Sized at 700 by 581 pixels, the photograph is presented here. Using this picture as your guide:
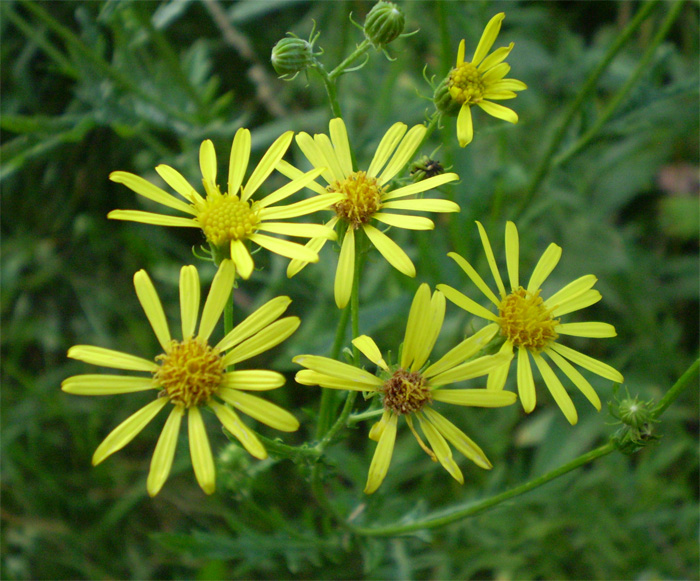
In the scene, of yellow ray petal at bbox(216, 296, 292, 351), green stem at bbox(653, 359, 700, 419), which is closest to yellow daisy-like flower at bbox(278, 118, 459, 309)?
yellow ray petal at bbox(216, 296, 292, 351)

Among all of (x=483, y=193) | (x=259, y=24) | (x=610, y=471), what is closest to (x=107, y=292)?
(x=259, y=24)

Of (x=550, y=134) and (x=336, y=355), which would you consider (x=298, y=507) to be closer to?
(x=336, y=355)

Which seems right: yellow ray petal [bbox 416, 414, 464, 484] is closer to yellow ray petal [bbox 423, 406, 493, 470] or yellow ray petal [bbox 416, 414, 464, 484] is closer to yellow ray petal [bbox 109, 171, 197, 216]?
yellow ray petal [bbox 423, 406, 493, 470]

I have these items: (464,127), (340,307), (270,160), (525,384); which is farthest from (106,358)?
(464,127)

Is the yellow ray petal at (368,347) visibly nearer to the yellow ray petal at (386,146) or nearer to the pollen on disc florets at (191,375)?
the pollen on disc florets at (191,375)

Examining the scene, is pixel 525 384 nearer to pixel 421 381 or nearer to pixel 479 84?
pixel 421 381
